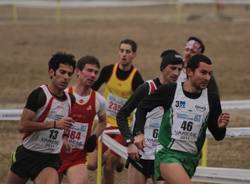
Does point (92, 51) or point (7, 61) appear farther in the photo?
point (92, 51)

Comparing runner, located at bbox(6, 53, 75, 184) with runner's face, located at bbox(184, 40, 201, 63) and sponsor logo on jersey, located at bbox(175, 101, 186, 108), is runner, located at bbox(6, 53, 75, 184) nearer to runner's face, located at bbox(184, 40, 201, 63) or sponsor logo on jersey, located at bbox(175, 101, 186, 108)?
sponsor logo on jersey, located at bbox(175, 101, 186, 108)

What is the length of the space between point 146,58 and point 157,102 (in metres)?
20.7

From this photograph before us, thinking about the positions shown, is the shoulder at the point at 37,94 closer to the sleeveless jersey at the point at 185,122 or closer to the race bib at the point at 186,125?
the sleeveless jersey at the point at 185,122

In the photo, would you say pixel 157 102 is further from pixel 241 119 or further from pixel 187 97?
pixel 241 119

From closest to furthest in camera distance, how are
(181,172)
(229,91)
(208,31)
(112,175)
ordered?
(181,172)
(112,175)
(229,91)
(208,31)

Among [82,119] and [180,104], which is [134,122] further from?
[82,119]

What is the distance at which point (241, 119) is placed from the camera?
1908 cm

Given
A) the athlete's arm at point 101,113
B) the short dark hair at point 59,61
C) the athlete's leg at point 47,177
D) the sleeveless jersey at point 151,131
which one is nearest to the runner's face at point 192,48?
the athlete's arm at point 101,113

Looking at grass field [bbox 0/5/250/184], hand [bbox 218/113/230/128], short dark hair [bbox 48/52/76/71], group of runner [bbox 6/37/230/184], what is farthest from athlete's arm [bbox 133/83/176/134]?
grass field [bbox 0/5/250/184]

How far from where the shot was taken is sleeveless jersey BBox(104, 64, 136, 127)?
1329 centimetres

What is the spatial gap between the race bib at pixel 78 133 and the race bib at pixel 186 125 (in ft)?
6.18

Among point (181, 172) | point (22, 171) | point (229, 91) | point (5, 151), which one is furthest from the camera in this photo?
point (229, 91)

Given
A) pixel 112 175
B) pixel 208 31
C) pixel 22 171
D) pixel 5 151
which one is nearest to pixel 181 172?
pixel 22 171

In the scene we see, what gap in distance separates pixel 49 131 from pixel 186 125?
159 cm
